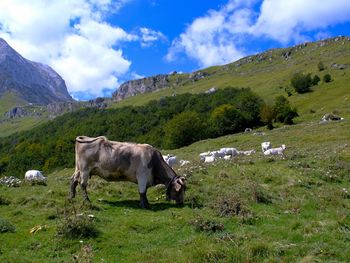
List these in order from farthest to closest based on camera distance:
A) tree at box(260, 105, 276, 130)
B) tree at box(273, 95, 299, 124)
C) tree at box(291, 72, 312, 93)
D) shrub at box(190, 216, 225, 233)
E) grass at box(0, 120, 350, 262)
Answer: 1. tree at box(291, 72, 312, 93)
2. tree at box(260, 105, 276, 130)
3. tree at box(273, 95, 299, 124)
4. shrub at box(190, 216, 225, 233)
5. grass at box(0, 120, 350, 262)

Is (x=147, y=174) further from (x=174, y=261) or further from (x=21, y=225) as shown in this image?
(x=174, y=261)

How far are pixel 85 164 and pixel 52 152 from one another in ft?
447

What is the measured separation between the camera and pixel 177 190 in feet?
58.2

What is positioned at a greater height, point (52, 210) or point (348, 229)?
point (52, 210)

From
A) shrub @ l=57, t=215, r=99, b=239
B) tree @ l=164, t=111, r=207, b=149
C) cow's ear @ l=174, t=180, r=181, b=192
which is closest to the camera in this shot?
shrub @ l=57, t=215, r=99, b=239

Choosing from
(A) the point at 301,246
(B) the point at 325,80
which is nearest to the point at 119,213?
(A) the point at 301,246

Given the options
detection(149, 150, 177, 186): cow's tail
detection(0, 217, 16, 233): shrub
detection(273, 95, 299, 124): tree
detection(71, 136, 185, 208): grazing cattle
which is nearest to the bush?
detection(0, 217, 16, 233): shrub

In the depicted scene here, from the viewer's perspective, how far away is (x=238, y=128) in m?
114

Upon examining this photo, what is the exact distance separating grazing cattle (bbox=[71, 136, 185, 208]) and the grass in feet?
2.90

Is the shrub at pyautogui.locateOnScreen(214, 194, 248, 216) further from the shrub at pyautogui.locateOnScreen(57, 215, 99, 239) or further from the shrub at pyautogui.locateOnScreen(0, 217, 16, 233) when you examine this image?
the shrub at pyautogui.locateOnScreen(0, 217, 16, 233)

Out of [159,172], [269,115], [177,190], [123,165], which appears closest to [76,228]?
[123,165]

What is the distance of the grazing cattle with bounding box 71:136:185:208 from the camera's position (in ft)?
58.4

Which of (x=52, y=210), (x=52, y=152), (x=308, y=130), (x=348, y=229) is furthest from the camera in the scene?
(x=52, y=152)

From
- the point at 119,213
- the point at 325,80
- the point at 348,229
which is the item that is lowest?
the point at 348,229
